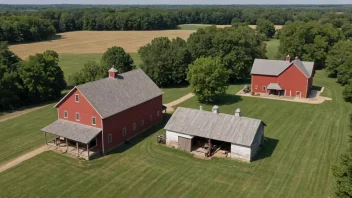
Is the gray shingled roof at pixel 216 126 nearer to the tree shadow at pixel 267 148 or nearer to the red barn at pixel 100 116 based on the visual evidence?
the tree shadow at pixel 267 148

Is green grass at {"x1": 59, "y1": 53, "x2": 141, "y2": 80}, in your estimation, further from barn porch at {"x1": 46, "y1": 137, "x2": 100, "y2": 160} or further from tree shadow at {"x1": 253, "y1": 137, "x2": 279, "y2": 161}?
tree shadow at {"x1": 253, "y1": 137, "x2": 279, "y2": 161}

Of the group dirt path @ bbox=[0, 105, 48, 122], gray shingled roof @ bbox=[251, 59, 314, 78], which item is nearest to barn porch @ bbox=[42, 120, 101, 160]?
dirt path @ bbox=[0, 105, 48, 122]

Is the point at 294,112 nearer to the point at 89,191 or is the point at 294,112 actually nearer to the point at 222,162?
the point at 222,162

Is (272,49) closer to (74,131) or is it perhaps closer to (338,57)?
(338,57)

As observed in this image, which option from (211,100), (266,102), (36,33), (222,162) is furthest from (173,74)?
(36,33)

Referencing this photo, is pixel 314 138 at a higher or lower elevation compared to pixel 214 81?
lower

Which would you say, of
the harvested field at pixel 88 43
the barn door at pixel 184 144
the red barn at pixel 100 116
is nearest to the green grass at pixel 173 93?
the red barn at pixel 100 116

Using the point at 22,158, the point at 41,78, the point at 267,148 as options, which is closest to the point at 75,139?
the point at 22,158
